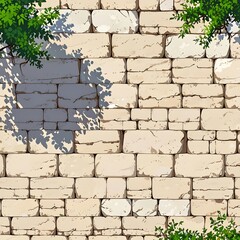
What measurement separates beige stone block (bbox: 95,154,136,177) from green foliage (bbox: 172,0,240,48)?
138 centimetres

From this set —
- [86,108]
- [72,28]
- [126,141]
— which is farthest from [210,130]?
[72,28]

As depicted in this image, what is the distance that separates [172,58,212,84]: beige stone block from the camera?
581cm

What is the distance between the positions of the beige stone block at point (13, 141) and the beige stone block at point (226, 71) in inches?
81.1

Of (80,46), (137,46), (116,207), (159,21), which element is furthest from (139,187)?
(159,21)

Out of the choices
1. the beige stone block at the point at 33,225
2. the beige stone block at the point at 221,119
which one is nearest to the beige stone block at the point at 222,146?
the beige stone block at the point at 221,119

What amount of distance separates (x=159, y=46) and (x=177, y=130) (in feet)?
2.88

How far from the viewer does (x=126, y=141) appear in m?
5.89

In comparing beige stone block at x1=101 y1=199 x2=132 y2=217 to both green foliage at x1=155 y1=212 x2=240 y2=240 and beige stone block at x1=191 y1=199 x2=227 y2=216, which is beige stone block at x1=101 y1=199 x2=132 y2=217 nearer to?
green foliage at x1=155 y1=212 x2=240 y2=240

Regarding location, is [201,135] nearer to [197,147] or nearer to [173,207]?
[197,147]

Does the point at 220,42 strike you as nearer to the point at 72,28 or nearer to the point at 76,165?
the point at 72,28

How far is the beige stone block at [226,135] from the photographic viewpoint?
5.89 metres

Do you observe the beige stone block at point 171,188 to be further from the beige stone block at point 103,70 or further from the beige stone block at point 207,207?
the beige stone block at point 103,70

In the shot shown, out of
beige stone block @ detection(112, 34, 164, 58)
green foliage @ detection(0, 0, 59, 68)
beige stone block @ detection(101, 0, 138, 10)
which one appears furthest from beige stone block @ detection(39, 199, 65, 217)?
beige stone block @ detection(101, 0, 138, 10)

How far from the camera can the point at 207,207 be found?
5.99 m
